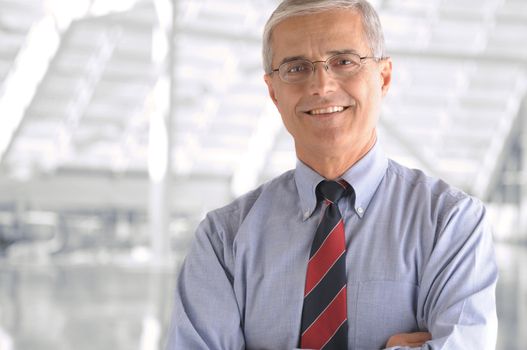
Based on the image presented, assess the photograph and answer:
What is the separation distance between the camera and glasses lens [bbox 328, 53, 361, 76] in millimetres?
2643

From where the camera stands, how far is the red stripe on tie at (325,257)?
2646 mm

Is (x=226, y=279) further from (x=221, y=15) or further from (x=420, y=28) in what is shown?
(x=420, y=28)

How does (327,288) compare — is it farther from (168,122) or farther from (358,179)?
(168,122)

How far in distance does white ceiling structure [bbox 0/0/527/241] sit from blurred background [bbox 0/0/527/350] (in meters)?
0.06

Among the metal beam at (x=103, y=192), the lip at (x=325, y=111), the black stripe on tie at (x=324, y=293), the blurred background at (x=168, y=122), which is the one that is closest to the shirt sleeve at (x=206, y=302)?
the black stripe on tie at (x=324, y=293)

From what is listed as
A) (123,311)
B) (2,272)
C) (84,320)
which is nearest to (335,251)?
(84,320)

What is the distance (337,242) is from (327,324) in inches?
10.2

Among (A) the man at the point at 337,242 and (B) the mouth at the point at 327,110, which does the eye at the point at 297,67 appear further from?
(B) the mouth at the point at 327,110

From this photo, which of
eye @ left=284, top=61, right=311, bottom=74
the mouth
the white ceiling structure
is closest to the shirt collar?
the mouth

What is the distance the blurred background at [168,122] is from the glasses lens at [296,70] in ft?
39.1

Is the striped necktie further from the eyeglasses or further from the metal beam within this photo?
the metal beam

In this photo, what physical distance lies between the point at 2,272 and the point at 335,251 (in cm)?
1771

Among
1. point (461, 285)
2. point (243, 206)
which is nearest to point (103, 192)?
point (243, 206)

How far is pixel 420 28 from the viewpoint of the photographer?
28.7 metres
